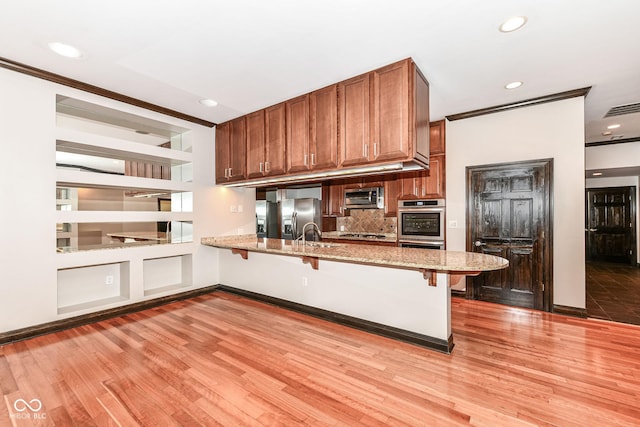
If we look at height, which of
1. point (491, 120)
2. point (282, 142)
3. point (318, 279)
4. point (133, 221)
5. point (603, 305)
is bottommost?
point (603, 305)

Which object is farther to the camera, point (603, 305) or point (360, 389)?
point (603, 305)

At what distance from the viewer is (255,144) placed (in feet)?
13.1

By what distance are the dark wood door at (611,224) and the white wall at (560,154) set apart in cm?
548

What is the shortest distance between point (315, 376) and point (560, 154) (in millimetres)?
3797

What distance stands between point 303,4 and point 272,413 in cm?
266

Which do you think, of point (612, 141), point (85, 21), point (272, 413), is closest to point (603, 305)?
point (612, 141)

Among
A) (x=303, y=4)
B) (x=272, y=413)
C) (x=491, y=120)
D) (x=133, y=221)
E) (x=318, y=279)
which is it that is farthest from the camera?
(x=491, y=120)

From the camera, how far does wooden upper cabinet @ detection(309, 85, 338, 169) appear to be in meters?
3.10

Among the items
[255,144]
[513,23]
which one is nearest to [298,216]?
[255,144]

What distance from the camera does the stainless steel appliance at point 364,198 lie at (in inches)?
199

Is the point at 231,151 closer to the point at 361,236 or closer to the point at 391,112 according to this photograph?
the point at 391,112

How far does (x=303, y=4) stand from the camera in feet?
6.40

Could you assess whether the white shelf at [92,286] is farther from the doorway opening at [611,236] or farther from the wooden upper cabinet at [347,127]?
the doorway opening at [611,236]

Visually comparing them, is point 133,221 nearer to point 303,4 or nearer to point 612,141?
point 303,4
